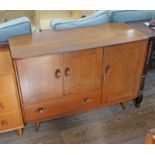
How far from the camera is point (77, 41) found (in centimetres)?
170

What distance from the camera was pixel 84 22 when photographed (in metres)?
1.94

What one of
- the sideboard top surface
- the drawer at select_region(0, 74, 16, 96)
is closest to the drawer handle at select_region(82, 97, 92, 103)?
the sideboard top surface

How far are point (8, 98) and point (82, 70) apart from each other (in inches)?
23.4

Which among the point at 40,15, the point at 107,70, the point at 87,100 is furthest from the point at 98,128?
the point at 40,15

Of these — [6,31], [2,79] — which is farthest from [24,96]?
[6,31]

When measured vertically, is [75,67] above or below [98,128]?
above

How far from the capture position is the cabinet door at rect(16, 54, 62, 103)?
1550 mm

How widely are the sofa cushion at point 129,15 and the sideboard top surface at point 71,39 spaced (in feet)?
0.38

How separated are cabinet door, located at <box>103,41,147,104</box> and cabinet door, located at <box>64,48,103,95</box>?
75 mm

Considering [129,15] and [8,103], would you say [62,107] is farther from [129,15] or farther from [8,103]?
[129,15]

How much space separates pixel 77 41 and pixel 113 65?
363 mm

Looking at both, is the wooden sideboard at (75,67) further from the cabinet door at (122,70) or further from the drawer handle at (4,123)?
the drawer handle at (4,123)

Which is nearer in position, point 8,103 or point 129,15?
point 8,103

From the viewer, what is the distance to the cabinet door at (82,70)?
1.64m
